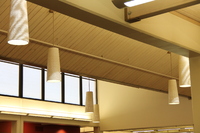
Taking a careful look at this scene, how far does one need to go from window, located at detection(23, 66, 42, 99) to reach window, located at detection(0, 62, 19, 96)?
40 cm

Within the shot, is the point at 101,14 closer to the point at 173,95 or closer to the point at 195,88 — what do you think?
the point at 195,88

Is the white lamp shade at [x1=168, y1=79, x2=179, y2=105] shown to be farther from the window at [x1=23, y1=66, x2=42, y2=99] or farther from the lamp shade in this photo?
the window at [x1=23, y1=66, x2=42, y2=99]

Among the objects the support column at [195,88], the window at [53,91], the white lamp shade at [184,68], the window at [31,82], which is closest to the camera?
the support column at [195,88]

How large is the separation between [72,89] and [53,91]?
4.05 ft

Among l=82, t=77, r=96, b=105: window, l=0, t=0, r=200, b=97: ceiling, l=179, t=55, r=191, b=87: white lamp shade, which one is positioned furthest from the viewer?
l=82, t=77, r=96, b=105: window

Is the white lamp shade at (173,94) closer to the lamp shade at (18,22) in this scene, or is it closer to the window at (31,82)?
the lamp shade at (18,22)

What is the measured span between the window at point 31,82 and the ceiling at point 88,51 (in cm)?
376

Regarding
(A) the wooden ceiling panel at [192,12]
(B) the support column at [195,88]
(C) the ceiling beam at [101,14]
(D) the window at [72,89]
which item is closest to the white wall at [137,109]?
(D) the window at [72,89]

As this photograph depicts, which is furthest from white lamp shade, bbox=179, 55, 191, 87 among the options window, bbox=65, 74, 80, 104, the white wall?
window, bbox=65, 74, 80, 104

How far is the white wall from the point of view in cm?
1812

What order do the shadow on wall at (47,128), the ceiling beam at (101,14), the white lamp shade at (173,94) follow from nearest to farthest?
the ceiling beam at (101,14), the white lamp shade at (173,94), the shadow on wall at (47,128)

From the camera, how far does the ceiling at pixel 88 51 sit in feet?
34.6

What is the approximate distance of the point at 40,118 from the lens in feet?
55.4

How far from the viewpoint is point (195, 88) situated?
6.33m
